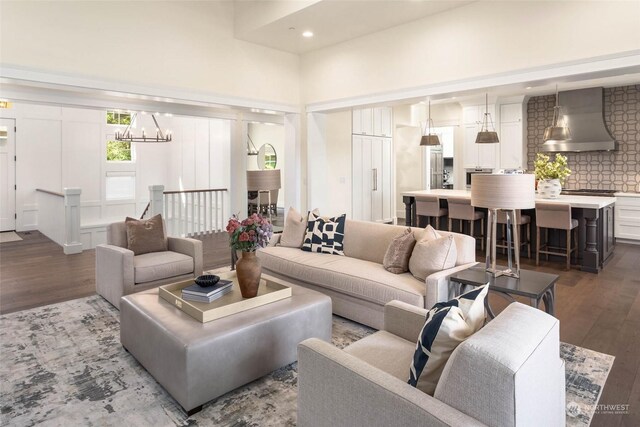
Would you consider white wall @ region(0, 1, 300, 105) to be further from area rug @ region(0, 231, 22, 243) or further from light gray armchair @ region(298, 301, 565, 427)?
area rug @ region(0, 231, 22, 243)

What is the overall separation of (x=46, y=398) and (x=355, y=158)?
259 inches

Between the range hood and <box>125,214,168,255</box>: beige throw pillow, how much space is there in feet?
23.5

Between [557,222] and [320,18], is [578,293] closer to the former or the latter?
[557,222]

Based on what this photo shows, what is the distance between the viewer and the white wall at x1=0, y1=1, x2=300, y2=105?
422 cm

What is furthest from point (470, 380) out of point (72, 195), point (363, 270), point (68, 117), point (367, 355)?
point (68, 117)

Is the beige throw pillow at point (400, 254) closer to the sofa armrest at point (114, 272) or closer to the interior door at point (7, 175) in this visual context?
the sofa armrest at point (114, 272)

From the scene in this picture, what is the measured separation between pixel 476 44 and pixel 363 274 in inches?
125

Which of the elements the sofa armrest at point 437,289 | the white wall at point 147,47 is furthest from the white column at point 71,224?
the sofa armrest at point 437,289

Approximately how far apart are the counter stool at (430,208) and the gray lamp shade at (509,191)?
12.3ft

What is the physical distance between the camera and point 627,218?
7.15m

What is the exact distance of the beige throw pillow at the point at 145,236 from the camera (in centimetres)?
422

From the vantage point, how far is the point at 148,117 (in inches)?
377

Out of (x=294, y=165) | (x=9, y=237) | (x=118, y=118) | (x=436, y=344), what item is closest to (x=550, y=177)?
(x=294, y=165)

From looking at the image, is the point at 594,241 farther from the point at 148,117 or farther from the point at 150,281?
the point at 148,117
